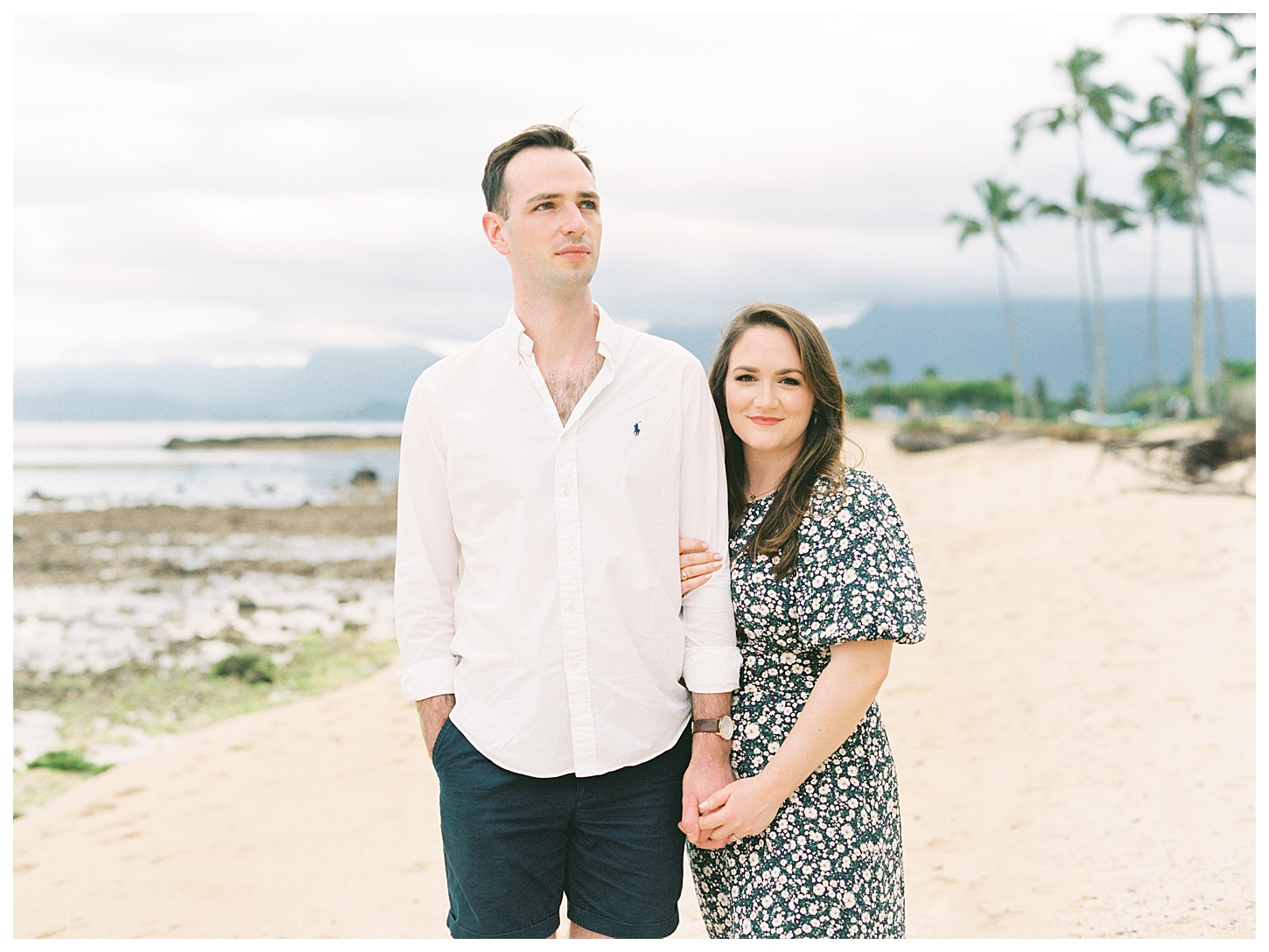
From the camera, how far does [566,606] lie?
238cm

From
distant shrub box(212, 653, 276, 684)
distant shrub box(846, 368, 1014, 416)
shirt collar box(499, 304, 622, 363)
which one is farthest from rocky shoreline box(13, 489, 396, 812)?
distant shrub box(846, 368, 1014, 416)

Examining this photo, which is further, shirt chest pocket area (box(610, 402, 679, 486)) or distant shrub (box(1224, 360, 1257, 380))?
distant shrub (box(1224, 360, 1257, 380))

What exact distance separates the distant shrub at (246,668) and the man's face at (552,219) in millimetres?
8026

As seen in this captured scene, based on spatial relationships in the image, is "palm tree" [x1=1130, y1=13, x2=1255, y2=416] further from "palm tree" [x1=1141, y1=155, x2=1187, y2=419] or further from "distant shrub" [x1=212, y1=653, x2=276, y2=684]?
"distant shrub" [x1=212, y1=653, x2=276, y2=684]

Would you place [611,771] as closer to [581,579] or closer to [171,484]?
[581,579]

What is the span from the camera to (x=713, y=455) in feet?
8.19

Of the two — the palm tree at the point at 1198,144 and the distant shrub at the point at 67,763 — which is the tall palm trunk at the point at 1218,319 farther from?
the distant shrub at the point at 67,763

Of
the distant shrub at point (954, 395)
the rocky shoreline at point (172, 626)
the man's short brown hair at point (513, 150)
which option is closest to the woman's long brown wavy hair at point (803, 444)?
the man's short brown hair at point (513, 150)

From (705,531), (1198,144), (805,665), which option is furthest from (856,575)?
(1198,144)

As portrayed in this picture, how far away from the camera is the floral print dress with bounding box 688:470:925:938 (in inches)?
89.9

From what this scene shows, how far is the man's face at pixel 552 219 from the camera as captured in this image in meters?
2.44

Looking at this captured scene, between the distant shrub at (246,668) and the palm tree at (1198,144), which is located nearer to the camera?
the distant shrub at (246,668)

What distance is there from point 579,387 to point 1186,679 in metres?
6.70

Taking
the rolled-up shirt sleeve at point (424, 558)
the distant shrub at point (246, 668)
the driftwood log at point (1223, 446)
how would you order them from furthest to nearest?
the driftwood log at point (1223, 446)
the distant shrub at point (246, 668)
the rolled-up shirt sleeve at point (424, 558)
